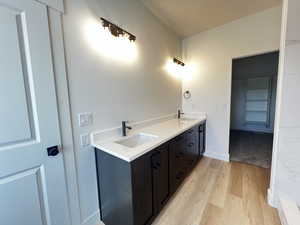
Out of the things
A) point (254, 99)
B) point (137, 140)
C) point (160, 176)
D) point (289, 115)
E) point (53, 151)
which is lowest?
point (160, 176)

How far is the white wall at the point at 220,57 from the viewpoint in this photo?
220 cm

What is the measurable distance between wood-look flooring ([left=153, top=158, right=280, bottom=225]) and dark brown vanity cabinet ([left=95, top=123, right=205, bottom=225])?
0.22m

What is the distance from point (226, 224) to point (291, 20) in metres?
2.19

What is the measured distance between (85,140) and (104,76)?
27.5 inches

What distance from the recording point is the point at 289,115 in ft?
4.82

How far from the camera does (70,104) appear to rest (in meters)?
1.24

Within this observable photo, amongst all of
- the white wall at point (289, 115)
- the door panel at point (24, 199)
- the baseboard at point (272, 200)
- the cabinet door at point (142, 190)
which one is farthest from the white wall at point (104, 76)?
the baseboard at point (272, 200)

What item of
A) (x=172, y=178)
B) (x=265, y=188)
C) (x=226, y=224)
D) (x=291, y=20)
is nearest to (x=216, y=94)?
(x=291, y=20)

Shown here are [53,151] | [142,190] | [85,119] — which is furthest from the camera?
[85,119]

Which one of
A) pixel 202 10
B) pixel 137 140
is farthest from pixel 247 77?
pixel 137 140

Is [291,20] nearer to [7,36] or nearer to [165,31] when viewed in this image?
[165,31]

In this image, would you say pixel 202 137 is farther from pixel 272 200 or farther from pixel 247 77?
pixel 247 77

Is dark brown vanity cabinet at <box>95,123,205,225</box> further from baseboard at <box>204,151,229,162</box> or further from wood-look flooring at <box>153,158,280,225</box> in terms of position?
baseboard at <box>204,151,229,162</box>

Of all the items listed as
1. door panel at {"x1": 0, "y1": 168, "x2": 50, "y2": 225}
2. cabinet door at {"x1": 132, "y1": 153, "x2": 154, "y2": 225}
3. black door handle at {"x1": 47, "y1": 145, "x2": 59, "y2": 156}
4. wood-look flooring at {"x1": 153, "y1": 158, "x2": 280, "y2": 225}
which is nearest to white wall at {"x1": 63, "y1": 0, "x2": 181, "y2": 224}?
black door handle at {"x1": 47, "y1": 145, "x2": 59, "y2": 156}
